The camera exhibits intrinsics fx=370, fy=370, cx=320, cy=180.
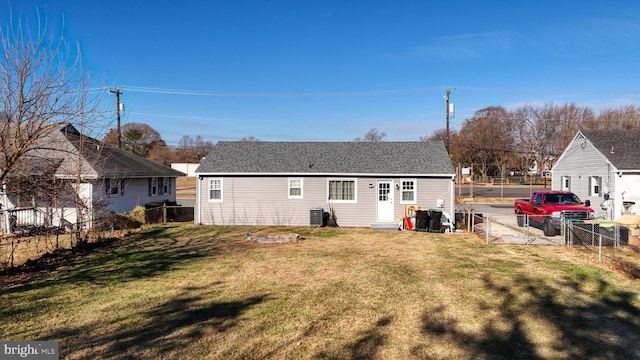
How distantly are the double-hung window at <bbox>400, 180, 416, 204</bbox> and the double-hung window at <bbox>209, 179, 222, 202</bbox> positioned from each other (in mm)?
8772

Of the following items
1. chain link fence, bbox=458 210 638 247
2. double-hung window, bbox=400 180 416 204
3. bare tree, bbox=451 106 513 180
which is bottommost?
chain link fence, bbox=458 210 638 247

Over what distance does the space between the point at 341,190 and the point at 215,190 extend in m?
6.18

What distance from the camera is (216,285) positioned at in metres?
8.02

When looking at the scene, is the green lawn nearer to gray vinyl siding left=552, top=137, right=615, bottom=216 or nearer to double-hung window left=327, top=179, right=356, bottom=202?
double-hung window left=327, top=179, right=356, bottom=202

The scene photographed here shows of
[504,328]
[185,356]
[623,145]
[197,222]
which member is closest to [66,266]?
[185,356]

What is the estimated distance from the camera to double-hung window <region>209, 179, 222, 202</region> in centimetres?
1811

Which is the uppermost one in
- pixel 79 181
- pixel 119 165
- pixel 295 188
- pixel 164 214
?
pixel 119 165

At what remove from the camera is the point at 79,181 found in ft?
39.9

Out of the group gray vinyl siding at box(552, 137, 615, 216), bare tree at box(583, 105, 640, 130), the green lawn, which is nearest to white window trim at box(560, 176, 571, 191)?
gray vinyl siding at box(552, 137, 615, 216)

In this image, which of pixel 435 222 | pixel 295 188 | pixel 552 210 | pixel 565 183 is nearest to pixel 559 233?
pixel 552 210

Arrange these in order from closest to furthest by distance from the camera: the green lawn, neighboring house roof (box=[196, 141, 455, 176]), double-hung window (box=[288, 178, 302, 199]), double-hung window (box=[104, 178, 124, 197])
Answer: the green lawn
neighboring house roof (box=[196, 141, 455, 176])
double-hung window (box=[288, 178, 302, 199])
double-hung window (box=[104, 178, 124, 197])

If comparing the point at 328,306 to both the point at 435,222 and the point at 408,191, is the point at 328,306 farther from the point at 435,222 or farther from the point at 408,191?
the point at 408,191

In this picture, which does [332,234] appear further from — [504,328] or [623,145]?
[623,145]

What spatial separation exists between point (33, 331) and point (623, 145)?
83.5 ft
